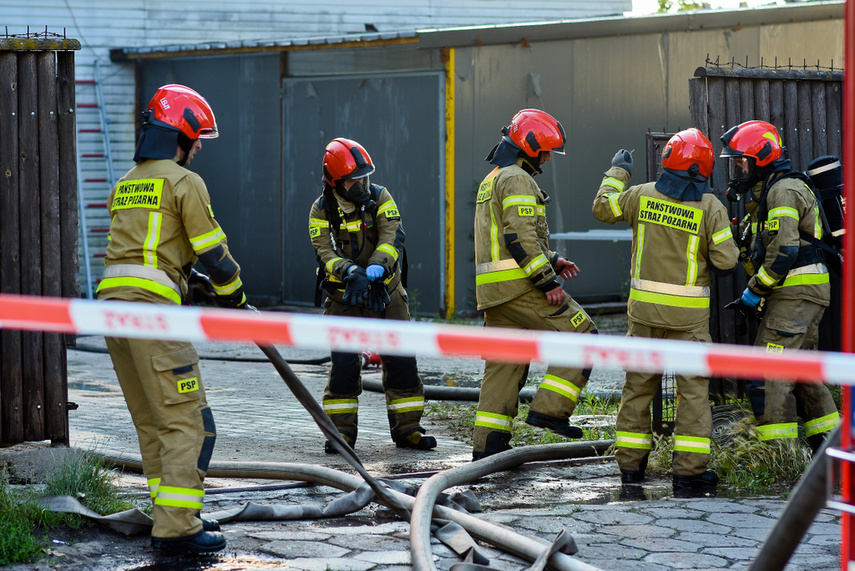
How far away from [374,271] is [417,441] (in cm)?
114

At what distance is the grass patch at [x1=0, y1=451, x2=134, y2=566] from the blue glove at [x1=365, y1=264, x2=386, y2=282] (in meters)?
2.09

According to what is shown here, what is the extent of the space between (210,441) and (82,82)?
1208cm

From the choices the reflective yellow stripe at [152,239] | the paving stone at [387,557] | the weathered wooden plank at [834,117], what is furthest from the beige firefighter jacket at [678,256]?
the reflective yellow stripe at [152,239]

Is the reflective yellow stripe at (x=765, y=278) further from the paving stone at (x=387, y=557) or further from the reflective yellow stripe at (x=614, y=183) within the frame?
the paving stone at (x=387, y=557)

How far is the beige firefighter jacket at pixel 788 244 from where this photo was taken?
5840 millimetres

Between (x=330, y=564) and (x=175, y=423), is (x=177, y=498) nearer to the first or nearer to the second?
(x=175, y=423)

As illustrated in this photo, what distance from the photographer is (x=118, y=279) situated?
426cm

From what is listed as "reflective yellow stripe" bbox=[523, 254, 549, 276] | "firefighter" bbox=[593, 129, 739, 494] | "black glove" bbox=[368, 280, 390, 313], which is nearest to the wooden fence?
"black glove" bbox=[368, 280, 390, 313]

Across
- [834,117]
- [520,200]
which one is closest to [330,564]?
[520,200]

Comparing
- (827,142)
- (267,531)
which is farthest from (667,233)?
(267,531)

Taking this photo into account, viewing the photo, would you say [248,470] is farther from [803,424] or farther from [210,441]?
[803,424]

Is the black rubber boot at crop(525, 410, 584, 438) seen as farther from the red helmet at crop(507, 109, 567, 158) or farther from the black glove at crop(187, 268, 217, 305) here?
the black glove at crop(187, 268, 217, 305)

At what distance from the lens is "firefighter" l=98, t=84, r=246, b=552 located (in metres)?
4.14

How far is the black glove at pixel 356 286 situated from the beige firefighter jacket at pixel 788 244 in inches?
92.7
